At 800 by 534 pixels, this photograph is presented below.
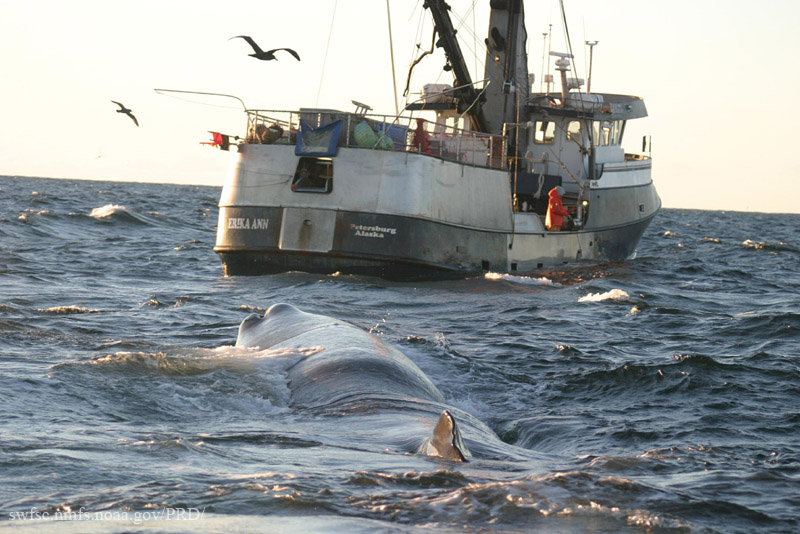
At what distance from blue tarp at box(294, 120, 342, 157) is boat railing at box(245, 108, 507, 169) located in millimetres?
193

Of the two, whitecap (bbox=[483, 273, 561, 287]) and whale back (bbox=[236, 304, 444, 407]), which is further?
whitecap (bbox=[483, 273, 561, 287])

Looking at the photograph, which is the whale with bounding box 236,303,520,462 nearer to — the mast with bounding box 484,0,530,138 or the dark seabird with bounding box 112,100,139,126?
the dark seabird with bounding box 112,100,139,126

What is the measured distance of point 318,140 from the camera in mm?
22109

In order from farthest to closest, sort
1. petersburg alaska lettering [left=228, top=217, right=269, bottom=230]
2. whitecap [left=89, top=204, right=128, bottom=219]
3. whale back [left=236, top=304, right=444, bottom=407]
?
whitecap [left=89, top=204, right=128, bottom=219] < petersburg alaska lettering [left=228, top=217, right=269, bottom=230] < whale back [left=236, top=304, right=444, bottom=407]

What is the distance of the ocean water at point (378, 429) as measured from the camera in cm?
520

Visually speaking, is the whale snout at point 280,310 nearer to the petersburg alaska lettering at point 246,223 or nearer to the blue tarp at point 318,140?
the blue tarp at point 318,140

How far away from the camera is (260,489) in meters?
5.47

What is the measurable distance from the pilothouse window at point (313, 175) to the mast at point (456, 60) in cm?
463

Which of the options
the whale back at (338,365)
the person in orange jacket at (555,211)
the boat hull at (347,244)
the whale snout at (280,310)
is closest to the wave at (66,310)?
the whale snout at (280,310)

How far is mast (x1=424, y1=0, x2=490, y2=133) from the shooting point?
26.5 m

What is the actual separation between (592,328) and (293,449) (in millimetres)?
10138

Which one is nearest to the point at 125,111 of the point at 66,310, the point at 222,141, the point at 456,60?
the point at 222,141

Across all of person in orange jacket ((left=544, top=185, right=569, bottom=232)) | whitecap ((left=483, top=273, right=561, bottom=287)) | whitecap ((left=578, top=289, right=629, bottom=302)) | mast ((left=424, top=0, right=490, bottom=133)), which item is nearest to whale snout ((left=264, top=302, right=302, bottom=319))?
whitecap ((left=578, top=289, right=629, bottom=302))

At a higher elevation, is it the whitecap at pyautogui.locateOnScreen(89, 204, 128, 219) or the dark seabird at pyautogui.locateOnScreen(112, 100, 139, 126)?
the dark seabird at pyautogui.locateOnScreen(112, 100, 139, 126)
